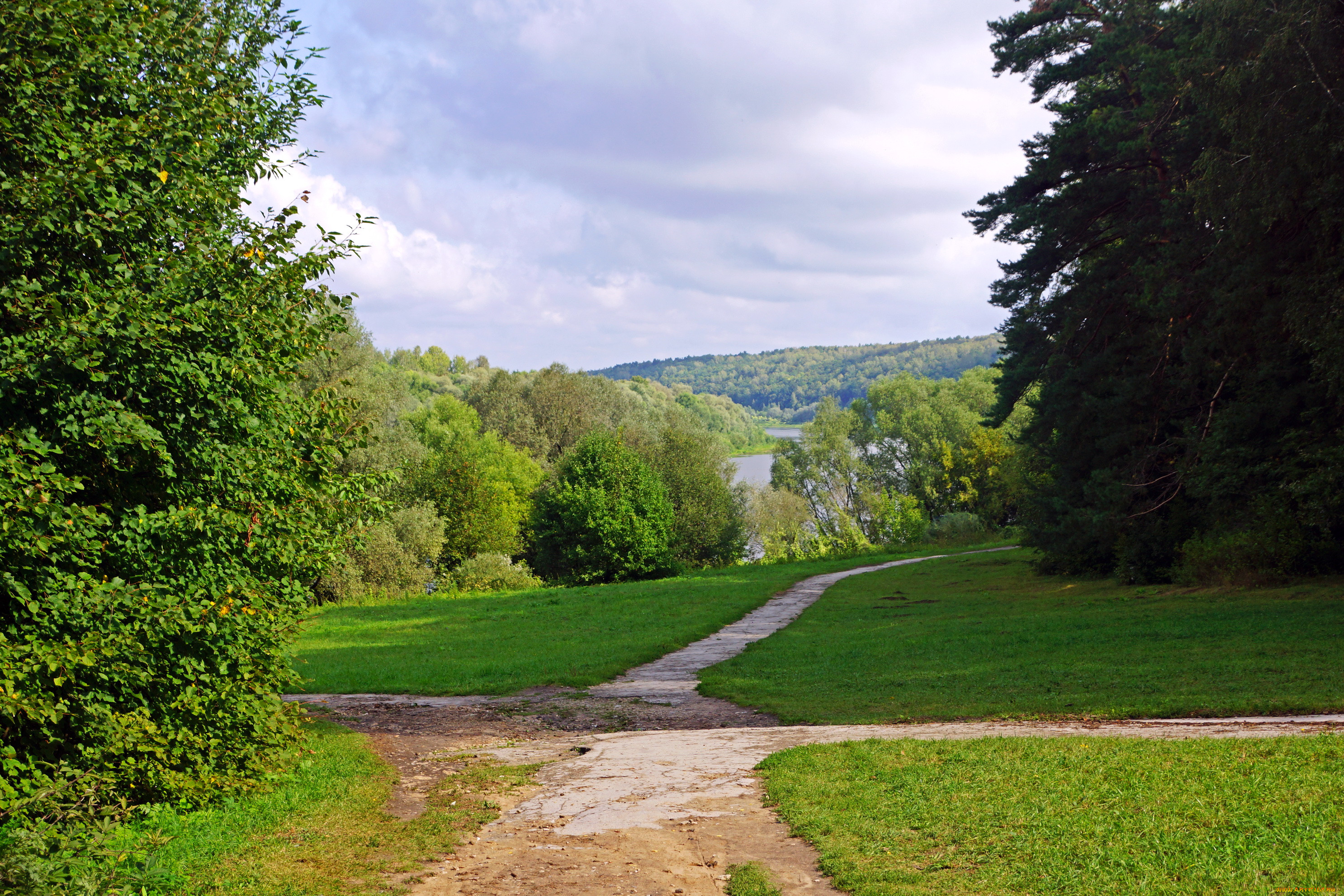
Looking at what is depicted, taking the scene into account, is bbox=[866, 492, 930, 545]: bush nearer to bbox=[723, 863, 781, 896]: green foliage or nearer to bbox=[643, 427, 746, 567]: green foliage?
bbox=[643, 427, 746, 567]: green foliage

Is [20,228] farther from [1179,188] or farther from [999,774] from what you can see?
[1179,188]

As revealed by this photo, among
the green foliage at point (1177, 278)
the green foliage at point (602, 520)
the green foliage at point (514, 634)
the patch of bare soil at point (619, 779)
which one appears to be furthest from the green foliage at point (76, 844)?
the green foliage at point (602, 520)

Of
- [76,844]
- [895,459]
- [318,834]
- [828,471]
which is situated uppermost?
[895,459]

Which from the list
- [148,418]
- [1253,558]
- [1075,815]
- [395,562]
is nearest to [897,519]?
[395,562]

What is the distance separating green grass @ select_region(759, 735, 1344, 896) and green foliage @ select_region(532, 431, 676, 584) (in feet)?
114

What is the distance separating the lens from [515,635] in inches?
881

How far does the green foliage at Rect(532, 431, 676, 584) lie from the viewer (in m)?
43.2

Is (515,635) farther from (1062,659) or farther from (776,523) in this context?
(776,523)

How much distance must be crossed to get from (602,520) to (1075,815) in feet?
122

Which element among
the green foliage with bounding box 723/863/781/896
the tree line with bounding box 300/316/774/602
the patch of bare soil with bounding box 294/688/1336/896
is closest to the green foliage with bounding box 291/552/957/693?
the patch of bare soil with bounding box 294/688/1336/896

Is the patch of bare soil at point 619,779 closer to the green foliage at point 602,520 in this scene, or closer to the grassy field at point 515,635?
the grassy field at point 515,635

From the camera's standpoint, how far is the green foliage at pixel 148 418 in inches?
234

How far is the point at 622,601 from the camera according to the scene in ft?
95.1

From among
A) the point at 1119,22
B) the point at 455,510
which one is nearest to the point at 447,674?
the point at 1119,22
